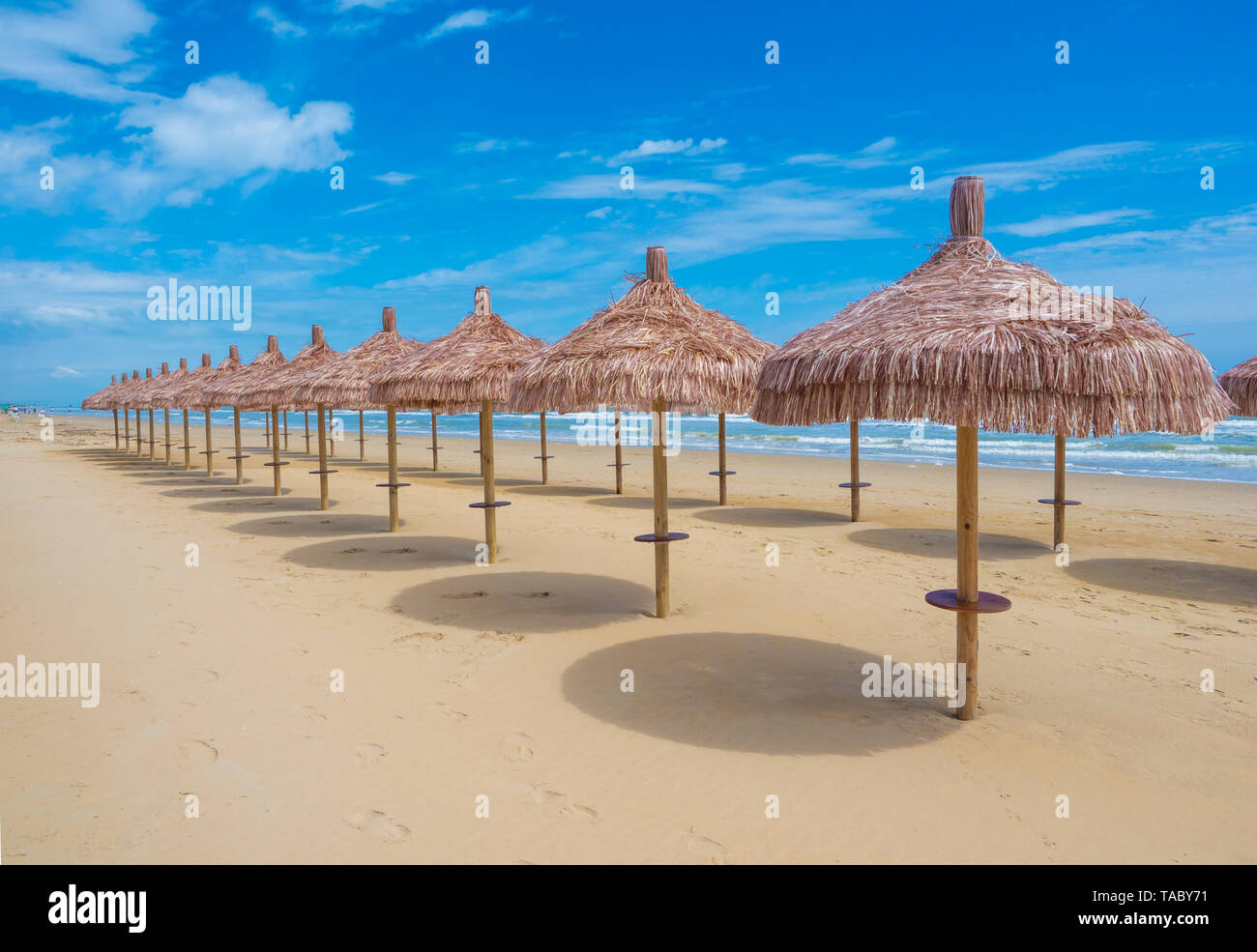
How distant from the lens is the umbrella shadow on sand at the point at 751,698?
162 inches

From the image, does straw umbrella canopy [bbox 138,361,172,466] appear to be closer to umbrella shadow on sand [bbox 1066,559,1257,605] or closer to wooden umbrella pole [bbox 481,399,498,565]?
wooden umbrella pole [bbox 481,399,498,565]

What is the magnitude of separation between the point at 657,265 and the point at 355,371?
6141mm

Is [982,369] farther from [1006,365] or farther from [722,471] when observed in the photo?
[722,471]

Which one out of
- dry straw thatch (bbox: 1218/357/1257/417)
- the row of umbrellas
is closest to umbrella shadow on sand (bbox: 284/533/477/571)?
the row of umbrellas

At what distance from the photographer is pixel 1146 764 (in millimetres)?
3791

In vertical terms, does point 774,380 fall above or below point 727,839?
above

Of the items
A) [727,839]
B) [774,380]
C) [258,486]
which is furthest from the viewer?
[258,486]

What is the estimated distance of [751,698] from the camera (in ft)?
15.3

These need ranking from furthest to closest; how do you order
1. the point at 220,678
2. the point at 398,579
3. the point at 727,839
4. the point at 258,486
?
the point at 258,486, the point at 398,579, the point at 220,678, the point at 727,839

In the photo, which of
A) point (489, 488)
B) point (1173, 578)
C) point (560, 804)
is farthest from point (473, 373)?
point (1173, 578)
